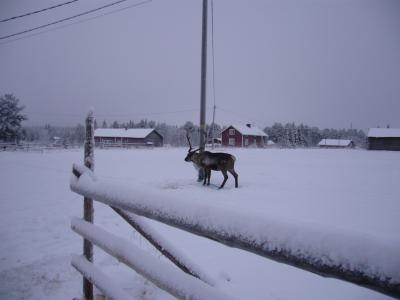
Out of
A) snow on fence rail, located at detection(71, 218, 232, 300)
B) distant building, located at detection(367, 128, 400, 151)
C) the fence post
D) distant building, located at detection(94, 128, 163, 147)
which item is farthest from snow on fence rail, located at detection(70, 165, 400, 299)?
distant building, located at detection(94, 128, 163, 147)

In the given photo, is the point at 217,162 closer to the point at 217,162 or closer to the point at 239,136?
the point at 217,162

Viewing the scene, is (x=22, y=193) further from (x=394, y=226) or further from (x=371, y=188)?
(x=371, y=188)

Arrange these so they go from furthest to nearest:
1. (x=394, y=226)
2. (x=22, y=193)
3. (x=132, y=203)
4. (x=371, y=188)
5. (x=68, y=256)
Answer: (x=371, y=188) < (x=22, y=193) < (x=394, y=226) < (x=68, y=256) < (x=132, y=203)

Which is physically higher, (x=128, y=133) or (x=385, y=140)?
(x=128, y=133)

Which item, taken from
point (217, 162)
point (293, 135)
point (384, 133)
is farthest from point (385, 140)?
point (217, 162)

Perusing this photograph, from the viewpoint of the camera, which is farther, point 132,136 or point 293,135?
point 293,135

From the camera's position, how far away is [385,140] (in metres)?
44.7

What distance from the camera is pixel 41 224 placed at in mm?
4938

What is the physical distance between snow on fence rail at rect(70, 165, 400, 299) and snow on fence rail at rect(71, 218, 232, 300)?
0.96ft

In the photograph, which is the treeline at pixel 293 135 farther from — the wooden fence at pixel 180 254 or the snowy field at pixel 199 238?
the wooden fence at pixel 180 254

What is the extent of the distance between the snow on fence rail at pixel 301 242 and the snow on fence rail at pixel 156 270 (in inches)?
11.6

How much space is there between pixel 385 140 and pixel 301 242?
55787 millimetres

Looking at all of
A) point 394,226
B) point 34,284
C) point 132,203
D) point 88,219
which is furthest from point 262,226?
point 394,226

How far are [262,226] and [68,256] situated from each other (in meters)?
3.86
